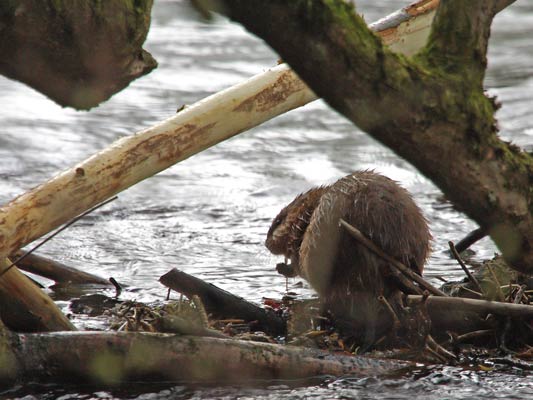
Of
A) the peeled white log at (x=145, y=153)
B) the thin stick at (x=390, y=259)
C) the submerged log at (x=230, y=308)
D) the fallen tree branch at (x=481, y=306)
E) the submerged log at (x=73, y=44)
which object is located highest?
the submerged log at (x=73, y=44)

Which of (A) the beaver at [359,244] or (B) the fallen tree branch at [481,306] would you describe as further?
(A) the beaver at [359,244]

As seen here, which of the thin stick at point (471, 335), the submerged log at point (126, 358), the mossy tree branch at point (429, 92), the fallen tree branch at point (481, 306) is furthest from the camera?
the thin stick at point (471, 335)

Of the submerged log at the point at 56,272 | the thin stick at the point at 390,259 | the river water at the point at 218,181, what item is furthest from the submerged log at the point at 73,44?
the submerged log at the point at 56,272

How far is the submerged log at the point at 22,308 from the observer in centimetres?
512

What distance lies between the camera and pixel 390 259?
210 inches

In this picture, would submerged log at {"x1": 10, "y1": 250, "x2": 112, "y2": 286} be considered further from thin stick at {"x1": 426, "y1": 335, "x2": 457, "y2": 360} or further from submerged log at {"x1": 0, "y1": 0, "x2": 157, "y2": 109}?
thin stick at {"x1": 426, "y1": 335, "x2": 457, "y2": 360}

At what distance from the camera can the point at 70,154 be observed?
33.8 feet

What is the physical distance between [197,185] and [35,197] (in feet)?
16.0

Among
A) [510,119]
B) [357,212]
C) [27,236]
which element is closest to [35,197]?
[27,236]

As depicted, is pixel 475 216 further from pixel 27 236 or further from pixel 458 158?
pixel 27 236

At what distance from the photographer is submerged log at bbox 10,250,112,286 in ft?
20.6

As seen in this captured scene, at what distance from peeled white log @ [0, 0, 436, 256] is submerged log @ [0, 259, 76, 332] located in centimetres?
49

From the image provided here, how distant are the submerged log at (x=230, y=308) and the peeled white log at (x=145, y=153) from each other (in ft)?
3.10

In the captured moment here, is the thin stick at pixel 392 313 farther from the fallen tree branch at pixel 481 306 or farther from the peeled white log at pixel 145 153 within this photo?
the peeled white log at pixel 145 153
